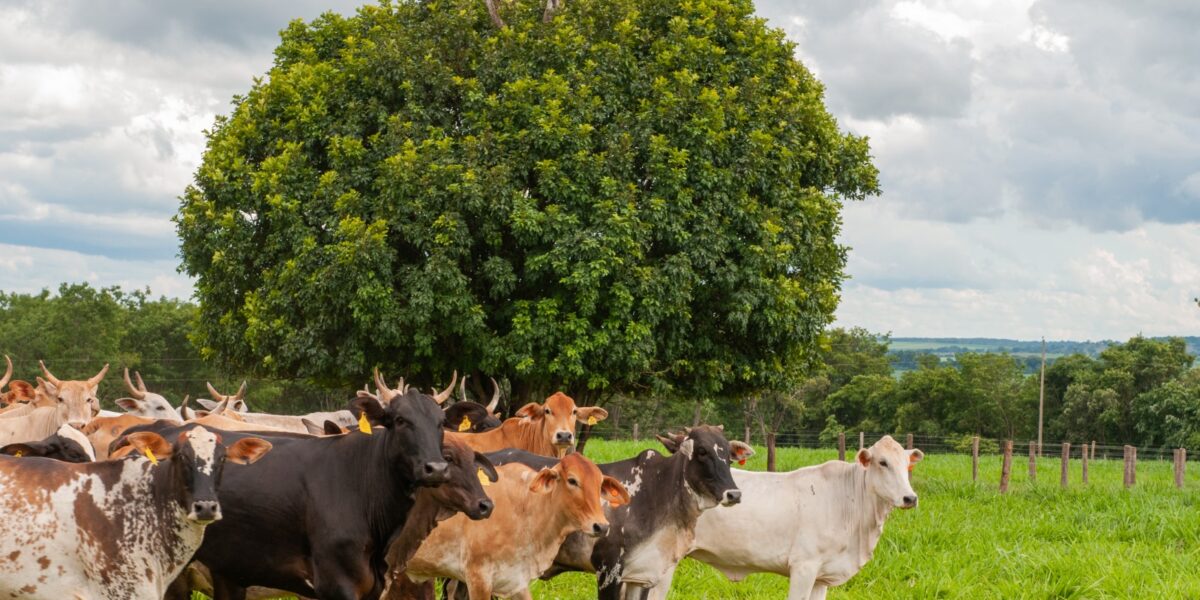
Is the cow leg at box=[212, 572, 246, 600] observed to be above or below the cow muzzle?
below

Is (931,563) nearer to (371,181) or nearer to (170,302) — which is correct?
(371,181)

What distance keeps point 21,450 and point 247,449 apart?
2318 mm

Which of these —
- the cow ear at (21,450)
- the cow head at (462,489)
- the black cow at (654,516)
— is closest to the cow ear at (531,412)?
the black cow at (654,516)

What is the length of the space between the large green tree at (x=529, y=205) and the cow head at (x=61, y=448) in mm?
10113

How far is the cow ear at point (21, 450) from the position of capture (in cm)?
859

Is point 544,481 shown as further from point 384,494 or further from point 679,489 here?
point 679,489

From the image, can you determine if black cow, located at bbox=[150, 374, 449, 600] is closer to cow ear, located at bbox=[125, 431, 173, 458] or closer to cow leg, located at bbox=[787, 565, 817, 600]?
cow ear, located at bbox=[125, 431, 173, 458]

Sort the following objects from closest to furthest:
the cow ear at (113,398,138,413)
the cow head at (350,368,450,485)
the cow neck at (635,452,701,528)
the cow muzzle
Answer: the cow muzzle
the cow head at (350,368,450,485)
the cow neck at (635,452,701,528)
the cow ear at (113,398,138,413)

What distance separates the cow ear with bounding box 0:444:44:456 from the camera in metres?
8.59

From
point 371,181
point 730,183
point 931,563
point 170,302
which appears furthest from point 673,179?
point 170,302

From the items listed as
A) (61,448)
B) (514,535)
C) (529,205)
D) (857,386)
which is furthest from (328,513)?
(857,386)

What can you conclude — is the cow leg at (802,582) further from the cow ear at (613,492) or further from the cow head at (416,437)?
the cow head at (416,437)

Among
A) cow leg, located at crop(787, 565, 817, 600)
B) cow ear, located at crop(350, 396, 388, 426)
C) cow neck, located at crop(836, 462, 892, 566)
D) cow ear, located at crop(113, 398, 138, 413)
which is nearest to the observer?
cow ear, located at crop(350, 396, 388, 426)

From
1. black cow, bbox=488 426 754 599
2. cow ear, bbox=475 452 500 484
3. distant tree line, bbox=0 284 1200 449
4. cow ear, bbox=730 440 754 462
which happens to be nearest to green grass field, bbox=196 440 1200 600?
cow ear, bbox=730 440 754 462
